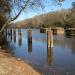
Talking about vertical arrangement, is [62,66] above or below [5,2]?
below

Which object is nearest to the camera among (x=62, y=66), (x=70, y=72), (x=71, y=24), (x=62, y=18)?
(x=70, y=72)

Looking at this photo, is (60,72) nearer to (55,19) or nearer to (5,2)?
(5,2)

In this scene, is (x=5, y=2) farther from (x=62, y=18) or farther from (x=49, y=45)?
(x=62, y=18)

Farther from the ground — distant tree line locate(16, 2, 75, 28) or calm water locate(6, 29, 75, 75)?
distant tree line locate(16, 2, 75, 28)

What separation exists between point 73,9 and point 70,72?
222 ft

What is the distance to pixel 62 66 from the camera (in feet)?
65.6

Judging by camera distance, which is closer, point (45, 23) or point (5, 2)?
point (5, 2)

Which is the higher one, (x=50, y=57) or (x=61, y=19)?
(x=61, y=19)

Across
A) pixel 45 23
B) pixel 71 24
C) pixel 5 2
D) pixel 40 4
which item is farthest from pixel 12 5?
pixel 45 23

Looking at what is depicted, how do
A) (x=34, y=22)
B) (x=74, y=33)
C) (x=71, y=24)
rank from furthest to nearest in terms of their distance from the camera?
(x=34, y=22) < (x=71, y=24) < (x=74, y=33)

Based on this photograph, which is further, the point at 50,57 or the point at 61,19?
the point at 61,19

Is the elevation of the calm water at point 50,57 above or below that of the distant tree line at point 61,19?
below

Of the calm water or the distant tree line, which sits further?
the distant tree line

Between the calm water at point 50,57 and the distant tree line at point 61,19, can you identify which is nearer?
the calm water at point 50,57
